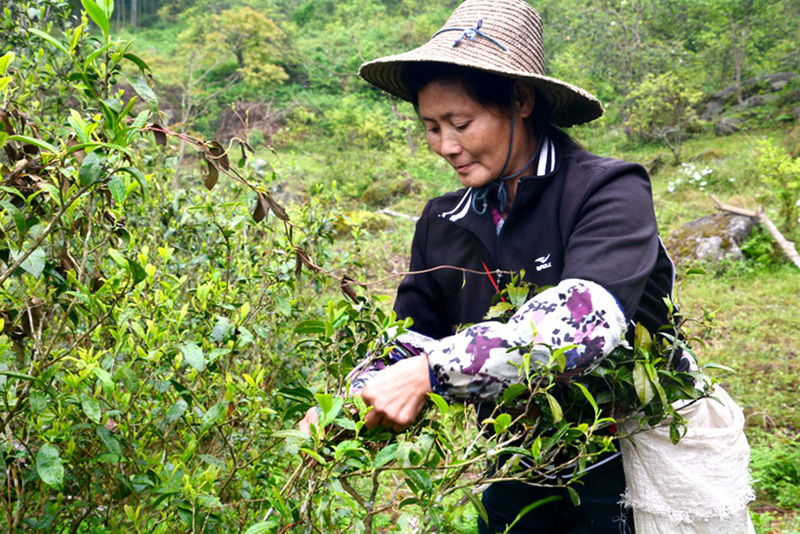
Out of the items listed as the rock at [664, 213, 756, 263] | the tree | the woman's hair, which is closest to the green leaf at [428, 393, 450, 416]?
the woman's hair

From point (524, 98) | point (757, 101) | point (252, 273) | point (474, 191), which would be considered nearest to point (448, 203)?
point (474, 191)

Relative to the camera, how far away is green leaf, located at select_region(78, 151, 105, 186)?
854 millimetres

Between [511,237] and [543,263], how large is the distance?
0.12 meters

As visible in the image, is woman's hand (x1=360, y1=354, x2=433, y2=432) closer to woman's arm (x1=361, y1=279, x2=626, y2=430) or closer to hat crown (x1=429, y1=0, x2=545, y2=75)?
woman's arm (x1=361, y1=279, x2=626, y2=430)

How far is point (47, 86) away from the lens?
209 centimetres

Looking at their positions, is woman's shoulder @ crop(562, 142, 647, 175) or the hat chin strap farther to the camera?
the hat chin strap

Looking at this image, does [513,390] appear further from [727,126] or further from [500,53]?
[727,126]

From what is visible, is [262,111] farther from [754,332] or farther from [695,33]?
[754,332]

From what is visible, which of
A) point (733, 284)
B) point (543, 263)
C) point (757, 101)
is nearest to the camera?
point (543, 263)

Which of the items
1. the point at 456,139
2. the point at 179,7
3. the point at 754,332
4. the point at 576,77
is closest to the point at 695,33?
the point at 576,77

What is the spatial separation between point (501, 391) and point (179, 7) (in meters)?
34.3

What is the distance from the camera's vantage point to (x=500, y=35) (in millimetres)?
1629

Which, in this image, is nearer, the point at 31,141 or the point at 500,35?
the point at 31,141

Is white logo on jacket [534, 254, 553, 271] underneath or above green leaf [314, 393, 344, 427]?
underneath
